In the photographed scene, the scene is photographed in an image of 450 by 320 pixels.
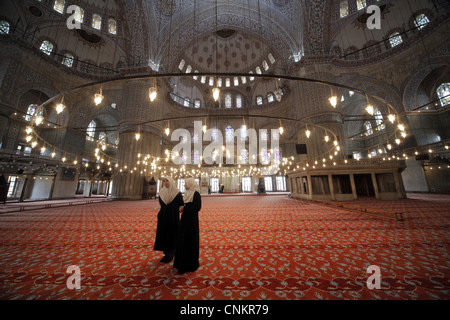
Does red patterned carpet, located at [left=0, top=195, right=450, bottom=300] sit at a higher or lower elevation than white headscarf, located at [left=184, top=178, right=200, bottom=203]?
lower

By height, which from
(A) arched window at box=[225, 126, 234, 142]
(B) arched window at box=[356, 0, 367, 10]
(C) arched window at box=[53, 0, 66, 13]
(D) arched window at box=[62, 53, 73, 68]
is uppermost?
(B) arched window at box=[356, 0, 367, 10]

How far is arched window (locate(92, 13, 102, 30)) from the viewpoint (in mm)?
12963

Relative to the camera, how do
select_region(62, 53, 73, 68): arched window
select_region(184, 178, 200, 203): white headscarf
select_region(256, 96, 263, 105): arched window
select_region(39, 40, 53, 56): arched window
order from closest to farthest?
1. select_region(184, 178, 200, 203): white headscarf
2. select_region(39, 40, 53, 56): arched window
3. select_region(62, 53, 73, 68): arched window
4. select_region(256, 96, 263, 105): arched window

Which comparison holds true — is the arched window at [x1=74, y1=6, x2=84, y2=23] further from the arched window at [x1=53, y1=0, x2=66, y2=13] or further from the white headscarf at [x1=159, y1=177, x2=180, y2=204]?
the white headscarf at [x1=159, y1=177, x2=180, y2=204]

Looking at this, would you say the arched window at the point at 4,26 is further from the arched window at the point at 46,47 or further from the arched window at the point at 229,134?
the arched window at the point at 229,134

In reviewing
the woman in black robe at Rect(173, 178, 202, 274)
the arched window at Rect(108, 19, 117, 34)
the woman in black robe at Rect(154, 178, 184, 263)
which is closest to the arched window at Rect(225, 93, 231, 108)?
the arched window at Rect(108, 19, 117, 34)

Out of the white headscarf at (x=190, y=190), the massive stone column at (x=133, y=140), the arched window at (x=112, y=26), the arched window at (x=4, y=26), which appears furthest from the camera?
the arched window at (x=112, y=26)

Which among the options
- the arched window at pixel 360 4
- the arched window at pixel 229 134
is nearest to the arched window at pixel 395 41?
the arched window at pixel 360 4

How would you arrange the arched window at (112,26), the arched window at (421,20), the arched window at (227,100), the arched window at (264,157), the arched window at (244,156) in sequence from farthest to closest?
the arched window at (227,100) → the arched window at (244,156) → the arched window at (264,157) → the arched window at (112,26) → the arched window at (421,20)

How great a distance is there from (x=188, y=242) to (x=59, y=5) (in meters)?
19.0

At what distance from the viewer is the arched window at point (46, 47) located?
11602 millimetres

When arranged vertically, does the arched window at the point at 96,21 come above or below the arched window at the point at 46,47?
above

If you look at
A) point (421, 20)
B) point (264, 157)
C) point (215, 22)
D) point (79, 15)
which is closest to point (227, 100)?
point (215, 22)

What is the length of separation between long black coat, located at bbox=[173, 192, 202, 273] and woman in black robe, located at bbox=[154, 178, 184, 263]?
11.7 inches
